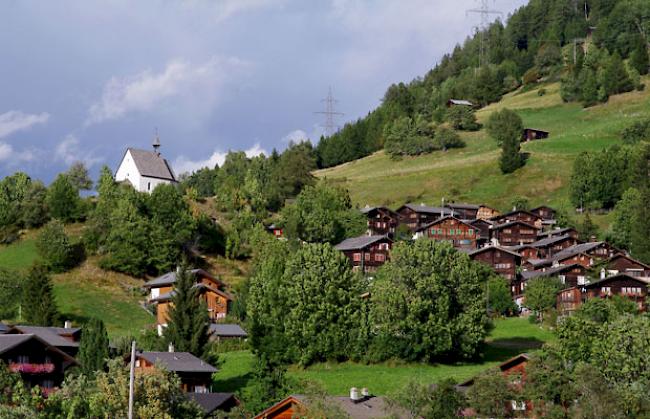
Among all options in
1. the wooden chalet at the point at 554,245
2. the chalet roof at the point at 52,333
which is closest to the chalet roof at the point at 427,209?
the wooden chalet at the point at 554,245

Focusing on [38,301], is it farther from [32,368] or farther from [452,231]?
[452,231]

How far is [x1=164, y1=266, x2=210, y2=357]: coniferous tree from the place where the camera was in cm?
7625

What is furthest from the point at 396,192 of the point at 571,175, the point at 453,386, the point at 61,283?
the point at 453,386

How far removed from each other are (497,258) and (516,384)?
6333 cm

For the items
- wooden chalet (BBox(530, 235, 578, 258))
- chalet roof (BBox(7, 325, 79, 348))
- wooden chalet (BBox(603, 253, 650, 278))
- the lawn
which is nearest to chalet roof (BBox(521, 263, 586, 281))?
wooden chalet (BBox(603, 253, 650, 278))

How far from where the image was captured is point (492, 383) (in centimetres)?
5512

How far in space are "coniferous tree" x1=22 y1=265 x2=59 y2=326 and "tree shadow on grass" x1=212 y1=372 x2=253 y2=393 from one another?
Result: 20642 mm

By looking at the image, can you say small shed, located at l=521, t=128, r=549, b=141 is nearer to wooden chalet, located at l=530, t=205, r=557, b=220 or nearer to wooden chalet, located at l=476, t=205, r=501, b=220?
wooden chalet, located at l=476, t=205, r=501, b=220

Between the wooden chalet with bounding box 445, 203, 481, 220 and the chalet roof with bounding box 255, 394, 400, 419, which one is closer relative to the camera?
the chalet roof with bounding box 255, 394, 400, 419

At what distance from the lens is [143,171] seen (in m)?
130

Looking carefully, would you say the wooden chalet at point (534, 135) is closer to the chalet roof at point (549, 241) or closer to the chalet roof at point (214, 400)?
the chalet roof at point (549, 241)

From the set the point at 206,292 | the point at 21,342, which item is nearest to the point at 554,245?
the point at 206,292

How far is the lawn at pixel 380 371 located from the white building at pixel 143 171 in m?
45.9

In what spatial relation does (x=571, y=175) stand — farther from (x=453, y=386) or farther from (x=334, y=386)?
(x=453, y=386)
